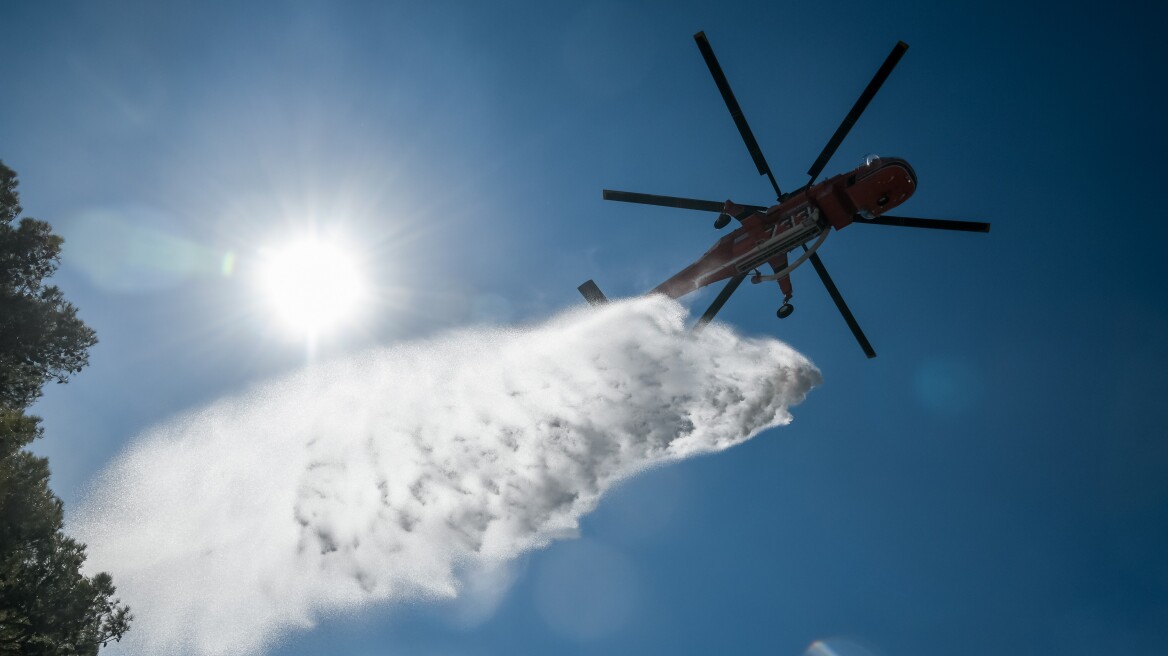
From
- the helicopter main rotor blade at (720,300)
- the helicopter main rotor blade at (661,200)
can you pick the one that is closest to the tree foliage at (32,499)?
the helicopter main rotor blade at (661,200)

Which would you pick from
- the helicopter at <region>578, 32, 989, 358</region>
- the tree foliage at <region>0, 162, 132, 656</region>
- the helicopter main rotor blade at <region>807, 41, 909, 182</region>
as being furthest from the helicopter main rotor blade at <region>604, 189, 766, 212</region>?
the tree foliage at <region>0, 162, 132, 656</region>

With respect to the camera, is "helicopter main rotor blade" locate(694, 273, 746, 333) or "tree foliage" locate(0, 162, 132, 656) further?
"helicopter main rotor blade" locate(694, 273, 746, 333)

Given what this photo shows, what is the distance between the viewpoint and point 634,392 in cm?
1839

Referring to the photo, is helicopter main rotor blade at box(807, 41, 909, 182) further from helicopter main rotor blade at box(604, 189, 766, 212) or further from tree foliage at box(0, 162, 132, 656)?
tree foliage at box(0, 162, 132, 656)

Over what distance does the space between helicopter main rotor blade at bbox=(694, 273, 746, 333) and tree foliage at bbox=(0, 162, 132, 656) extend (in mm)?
17826

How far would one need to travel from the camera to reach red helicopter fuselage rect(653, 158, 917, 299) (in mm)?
13984

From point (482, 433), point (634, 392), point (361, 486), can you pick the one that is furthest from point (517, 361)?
point (361, 486)

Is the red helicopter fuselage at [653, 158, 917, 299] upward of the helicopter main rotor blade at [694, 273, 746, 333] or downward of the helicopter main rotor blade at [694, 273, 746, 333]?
upward

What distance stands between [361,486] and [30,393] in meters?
11.8

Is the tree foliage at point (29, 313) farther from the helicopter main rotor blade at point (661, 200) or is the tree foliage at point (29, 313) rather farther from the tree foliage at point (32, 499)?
the helicopter main rotor blade at point (661, 200)

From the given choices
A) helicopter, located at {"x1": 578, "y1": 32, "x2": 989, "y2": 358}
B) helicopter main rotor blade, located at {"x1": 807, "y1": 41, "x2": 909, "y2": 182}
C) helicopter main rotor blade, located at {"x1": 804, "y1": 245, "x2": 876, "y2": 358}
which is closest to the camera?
helicopter main rotor blade, located at {"x1": 807, "y1": 41, "x2": 909, "y2": 182}

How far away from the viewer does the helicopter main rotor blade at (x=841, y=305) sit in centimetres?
1575

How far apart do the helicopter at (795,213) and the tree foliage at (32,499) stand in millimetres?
17169

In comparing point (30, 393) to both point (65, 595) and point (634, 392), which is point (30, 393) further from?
point (634, 392)
